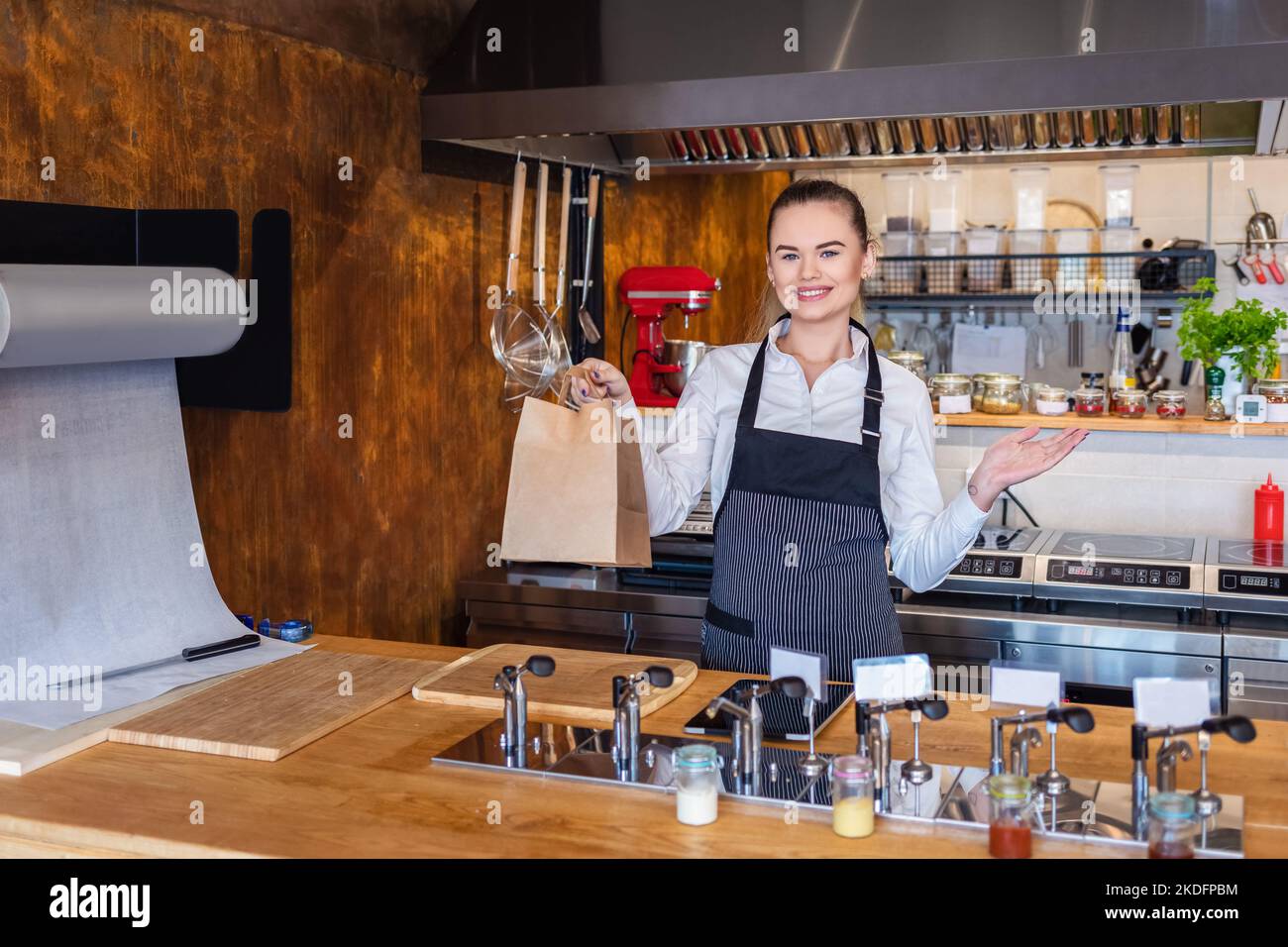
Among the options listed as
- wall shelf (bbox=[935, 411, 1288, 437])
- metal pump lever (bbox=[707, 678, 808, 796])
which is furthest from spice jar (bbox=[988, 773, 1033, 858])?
wall shelf (bbox=[935, 411, 1288, 437])

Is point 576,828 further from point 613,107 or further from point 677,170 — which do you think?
point 677,170

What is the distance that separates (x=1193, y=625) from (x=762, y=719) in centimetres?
156

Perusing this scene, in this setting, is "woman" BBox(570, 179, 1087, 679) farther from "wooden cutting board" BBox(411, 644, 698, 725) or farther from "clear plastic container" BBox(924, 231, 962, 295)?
"clear plastic container" BBox(924, 231, 962, 295)

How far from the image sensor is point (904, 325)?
5.41 meters

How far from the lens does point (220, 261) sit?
238cm

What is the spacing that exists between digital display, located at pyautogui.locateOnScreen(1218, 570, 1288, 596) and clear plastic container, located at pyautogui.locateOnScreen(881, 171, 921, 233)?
2.38 metres

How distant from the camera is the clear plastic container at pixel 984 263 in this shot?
488 centimetres

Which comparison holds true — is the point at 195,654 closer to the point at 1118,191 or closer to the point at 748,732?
the point at 748,732

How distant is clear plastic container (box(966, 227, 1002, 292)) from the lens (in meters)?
4.88

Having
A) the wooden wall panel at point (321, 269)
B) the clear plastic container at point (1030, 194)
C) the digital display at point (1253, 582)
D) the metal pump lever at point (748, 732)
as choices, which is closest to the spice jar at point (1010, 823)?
the metal pump lever at point (748, 732)

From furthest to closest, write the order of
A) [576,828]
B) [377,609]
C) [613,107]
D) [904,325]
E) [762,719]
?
[904,325]
[377,609]
[613,107]
[762,719]
[576,828]

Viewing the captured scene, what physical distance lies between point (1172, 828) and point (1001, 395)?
2.49 m

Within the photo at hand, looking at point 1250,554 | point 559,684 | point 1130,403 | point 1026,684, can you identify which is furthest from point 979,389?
point 1026,684
